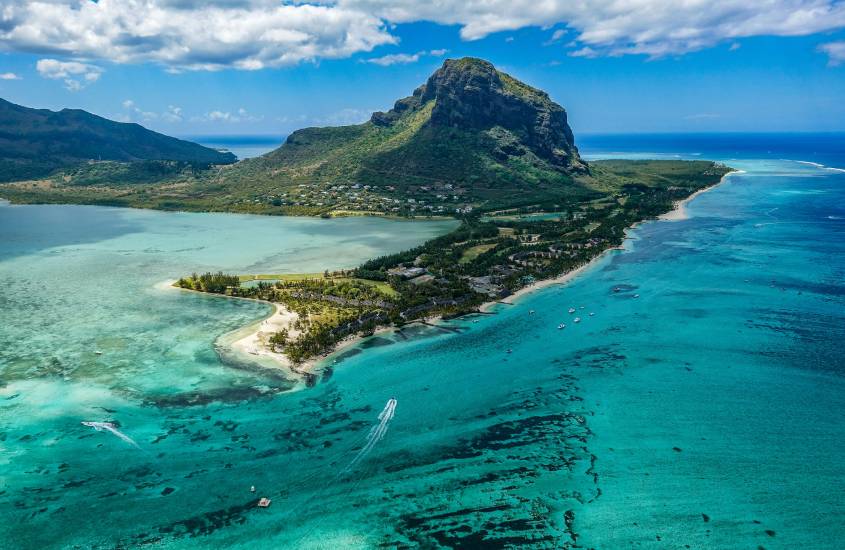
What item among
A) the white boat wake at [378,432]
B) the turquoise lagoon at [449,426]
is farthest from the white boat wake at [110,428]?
the white boat wake at [378,432]

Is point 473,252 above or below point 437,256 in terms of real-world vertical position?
below

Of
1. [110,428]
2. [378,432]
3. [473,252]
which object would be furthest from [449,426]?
[473,252]

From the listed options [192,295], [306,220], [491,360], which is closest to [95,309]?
[192,295]

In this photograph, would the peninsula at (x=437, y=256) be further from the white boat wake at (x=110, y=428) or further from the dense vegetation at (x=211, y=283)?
the white boat wake at (x=110, y=428)

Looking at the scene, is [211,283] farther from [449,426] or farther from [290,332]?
[449,426]

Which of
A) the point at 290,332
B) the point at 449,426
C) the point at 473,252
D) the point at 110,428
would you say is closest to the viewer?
the point at 110,428
